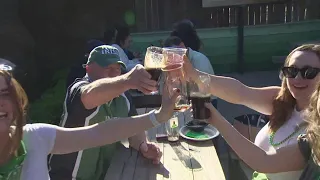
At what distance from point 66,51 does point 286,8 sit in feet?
13.4

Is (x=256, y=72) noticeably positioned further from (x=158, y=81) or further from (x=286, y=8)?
(x=158, y=81)

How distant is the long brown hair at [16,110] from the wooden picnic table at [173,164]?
3.22 ft

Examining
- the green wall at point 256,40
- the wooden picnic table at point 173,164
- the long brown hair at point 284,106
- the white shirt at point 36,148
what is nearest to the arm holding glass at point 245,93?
the long brown hair at point 284,106

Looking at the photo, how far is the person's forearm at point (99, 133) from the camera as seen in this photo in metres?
2.07

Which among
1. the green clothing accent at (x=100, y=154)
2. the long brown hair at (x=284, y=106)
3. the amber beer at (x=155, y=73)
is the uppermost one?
the amber beer at (x=155, y=73)

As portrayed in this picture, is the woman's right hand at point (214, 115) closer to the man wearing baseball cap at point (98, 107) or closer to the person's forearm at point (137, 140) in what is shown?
the man wearing baseball cap at point (98, 107)

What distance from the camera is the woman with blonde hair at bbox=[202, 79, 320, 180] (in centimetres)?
198

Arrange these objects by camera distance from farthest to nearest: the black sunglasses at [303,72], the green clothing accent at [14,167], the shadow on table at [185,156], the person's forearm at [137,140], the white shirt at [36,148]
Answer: the person's forearm at [137,140] < the shadow on table at [185,156] < the black sunglasses at [303,72] < the white shirt at [36,148] < the green clothing accent at [14,167]

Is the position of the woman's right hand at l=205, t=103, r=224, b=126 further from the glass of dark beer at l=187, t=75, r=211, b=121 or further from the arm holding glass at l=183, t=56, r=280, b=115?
the arm holding glass at l=183, t=56, r=280, b=115

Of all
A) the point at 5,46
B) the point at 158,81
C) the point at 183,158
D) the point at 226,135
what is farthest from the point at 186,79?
the point at 5,46

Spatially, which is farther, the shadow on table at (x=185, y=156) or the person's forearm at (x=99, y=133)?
the shadow on table at (x=185, y=156)

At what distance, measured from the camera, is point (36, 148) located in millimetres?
2006

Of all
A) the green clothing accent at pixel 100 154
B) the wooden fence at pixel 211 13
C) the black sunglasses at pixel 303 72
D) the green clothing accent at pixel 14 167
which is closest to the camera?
the green clothing accent at pixel 14 167

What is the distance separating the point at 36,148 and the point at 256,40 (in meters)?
6.81
